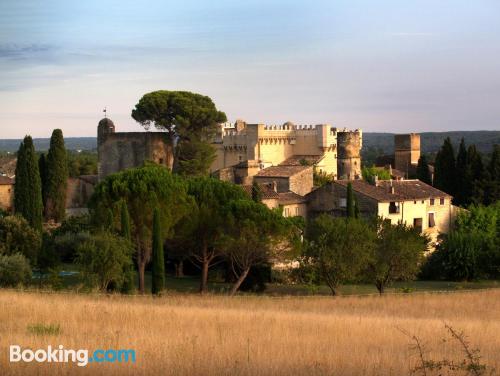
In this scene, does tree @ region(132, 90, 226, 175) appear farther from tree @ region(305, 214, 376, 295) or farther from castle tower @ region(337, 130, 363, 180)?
tree @ region(305, 214, 376, 295)

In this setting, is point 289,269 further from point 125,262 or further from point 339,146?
point 339,146

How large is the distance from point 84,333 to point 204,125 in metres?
48.0

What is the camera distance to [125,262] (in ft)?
95.3

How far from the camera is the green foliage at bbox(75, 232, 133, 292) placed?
28250 millimetres

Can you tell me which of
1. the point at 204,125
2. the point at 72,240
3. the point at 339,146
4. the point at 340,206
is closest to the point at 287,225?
the point at 72,240

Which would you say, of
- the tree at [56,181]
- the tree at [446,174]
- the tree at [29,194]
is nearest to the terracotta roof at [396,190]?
the tree at [446,174]

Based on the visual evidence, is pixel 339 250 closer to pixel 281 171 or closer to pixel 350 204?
pixel 350 204

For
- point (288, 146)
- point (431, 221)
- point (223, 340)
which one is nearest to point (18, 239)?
point (223, 340)

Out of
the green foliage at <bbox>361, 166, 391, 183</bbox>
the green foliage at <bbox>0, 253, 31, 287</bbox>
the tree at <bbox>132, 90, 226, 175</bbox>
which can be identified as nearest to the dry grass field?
the green foliage at <bbox>0, 253, 31, 287</bbox>

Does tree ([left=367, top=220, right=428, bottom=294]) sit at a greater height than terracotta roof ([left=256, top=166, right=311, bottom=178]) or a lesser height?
lesser

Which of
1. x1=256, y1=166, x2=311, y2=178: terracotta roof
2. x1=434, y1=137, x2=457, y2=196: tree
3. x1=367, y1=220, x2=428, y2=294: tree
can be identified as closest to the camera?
x1=367, y1=220, x2=428, y2=294: tree

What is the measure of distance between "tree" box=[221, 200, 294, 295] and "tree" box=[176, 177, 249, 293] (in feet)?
1.67

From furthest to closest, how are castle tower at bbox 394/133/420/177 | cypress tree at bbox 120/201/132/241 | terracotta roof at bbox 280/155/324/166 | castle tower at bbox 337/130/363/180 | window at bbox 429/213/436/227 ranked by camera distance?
1. castle tower at bbox 394/133/420/177
2. terracotta roof at bbox 280/155/324/166
3. castle tower at bbox 337/130/363/180
4. window at bbox 429/213/436/227
5. cypress tree at bbox 120/201/132/241

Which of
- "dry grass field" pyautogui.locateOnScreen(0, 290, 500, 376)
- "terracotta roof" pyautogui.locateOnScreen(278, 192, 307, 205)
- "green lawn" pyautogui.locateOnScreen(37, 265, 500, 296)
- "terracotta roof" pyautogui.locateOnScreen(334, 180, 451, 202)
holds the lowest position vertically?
"green lawn" pyautogui.locateOnScreen(37, 265, 500, 296)
